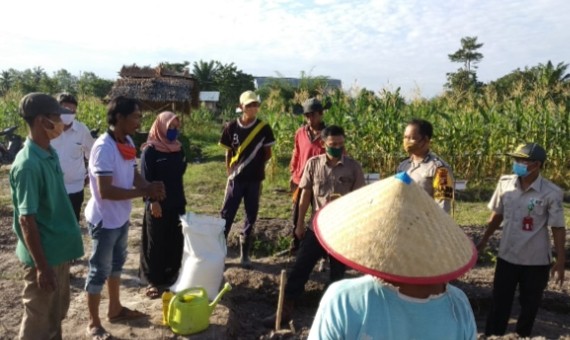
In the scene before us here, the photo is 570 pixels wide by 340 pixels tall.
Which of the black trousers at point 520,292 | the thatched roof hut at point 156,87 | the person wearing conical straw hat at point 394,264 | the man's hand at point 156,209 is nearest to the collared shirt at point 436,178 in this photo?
the black trousers at point 520,292

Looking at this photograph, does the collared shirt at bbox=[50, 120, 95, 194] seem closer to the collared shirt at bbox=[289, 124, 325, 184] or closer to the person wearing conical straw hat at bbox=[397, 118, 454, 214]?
the collared shirt at bbox=[289, 124, 325, 184]

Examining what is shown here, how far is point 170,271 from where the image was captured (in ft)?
14.9

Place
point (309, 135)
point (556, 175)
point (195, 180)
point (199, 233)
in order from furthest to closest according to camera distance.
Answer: point (195, 180) < point (556, 175) < point (309, 135) < point (199, 233)

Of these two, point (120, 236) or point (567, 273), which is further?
point (567, 273)

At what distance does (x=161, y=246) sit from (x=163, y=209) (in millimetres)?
343

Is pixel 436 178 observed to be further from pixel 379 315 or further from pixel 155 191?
pixel 379 315

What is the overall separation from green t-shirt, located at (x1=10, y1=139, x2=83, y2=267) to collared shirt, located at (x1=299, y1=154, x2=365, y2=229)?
6.41 ft

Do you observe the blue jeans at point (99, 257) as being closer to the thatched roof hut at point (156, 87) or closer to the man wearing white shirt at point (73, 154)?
the man wearing white shirt at point (73, 154)

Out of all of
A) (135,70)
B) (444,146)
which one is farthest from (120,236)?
(135,70)

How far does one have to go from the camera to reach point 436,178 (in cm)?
373

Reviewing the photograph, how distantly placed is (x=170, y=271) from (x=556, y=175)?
8.57 m

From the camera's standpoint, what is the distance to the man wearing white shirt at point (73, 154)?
477cm

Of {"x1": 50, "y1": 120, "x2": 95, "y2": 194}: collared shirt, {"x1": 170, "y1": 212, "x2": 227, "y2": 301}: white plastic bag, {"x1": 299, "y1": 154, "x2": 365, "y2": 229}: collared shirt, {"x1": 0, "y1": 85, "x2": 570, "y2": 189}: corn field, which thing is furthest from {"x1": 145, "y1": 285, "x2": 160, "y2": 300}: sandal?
{"x1": 0, "y1": 85, "x2": 570, "y2": 189}: corn field

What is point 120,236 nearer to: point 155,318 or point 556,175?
point 155,318
